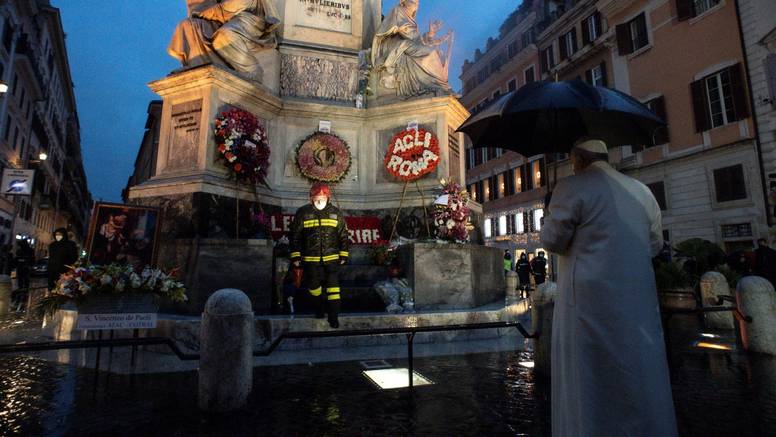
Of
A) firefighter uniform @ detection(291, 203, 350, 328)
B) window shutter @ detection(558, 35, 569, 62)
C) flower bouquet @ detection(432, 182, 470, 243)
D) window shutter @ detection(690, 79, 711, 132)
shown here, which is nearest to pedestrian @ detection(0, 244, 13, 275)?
firefighter uniform @ detection(291, 203, 350, 328)

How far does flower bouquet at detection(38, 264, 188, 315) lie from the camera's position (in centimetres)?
499

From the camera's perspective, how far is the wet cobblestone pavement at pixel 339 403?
130 inches

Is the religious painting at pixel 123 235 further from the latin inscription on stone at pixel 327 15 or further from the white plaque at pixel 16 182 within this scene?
the white plaque at pixel 16 182

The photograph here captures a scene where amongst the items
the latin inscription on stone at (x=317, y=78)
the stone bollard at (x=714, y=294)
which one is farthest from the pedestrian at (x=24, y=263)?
the stone bollard at (x=714, y=294)

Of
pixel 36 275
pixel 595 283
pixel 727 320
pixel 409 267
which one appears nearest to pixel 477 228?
pixel 409 267

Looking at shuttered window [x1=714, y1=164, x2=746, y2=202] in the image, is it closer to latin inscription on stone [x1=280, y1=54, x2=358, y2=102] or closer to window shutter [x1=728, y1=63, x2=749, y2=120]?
window shutter [x1=728, y1=63, x2=749, y2=120]

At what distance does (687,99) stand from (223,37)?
23.0 meters

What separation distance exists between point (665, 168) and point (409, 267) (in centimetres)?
2212

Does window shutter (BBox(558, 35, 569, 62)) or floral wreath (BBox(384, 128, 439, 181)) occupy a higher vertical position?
window shutter (BBox(558, 35, 569, 62))

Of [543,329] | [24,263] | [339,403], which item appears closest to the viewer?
[339,403]

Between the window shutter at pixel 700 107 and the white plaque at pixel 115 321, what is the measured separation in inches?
986

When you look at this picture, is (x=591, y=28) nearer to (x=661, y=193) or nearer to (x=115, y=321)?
(x=661, y=193)

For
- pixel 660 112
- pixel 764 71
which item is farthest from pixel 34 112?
pixel 764 71

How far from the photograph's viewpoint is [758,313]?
639cm
